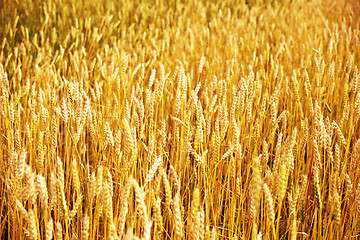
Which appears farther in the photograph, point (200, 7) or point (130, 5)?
point (200, 7)

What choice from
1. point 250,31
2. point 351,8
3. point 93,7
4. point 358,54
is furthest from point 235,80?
point 351,8

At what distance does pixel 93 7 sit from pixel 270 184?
290 centimetres

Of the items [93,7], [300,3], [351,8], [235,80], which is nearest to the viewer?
[235,80]

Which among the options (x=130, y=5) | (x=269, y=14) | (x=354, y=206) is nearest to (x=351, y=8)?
(x=269, y=14)

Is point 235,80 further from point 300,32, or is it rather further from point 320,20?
point 320,20

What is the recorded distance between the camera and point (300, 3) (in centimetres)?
444

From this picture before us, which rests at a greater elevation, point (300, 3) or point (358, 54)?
point (300, 3)

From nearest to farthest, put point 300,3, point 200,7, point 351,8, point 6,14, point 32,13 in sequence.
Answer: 1. point 6,14
2. point 32,13
3. point 200,7
4. point 351,8
5. point 300,3

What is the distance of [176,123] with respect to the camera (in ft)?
4.09

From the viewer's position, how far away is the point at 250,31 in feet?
10.0

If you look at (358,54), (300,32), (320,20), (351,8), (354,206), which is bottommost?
(354,206)

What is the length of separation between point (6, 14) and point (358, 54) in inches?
92.8

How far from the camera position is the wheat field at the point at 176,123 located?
32.8 inches

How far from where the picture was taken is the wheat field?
32.8 inches
